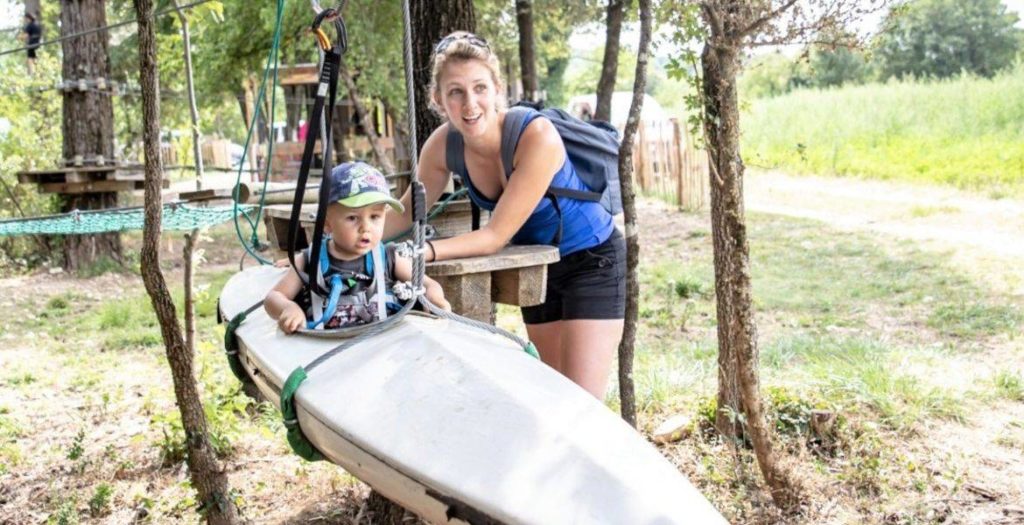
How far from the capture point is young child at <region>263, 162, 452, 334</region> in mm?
2637

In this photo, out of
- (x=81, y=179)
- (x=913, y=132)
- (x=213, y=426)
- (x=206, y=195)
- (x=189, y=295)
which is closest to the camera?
(x=213, y=426)

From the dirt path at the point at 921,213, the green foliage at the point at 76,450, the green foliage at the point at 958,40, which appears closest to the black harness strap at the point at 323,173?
the green foliage at the point at 76,450

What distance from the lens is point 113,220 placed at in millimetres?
6238

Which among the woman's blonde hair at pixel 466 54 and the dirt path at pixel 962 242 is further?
the dirt path at pixel 962 242

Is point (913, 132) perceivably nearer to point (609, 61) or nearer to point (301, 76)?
point (301, 76)

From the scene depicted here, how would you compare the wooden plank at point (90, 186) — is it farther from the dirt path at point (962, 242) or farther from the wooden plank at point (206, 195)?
the dirt path at point (962, 242)

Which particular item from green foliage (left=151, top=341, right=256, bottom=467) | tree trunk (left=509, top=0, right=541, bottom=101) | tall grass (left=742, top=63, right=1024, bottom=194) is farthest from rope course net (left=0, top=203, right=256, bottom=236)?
tall grass (left=742, top=63, right=1024, bottom=194)

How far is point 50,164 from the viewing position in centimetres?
1181

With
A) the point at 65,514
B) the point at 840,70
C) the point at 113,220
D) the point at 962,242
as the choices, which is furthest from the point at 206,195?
the point at 840,70

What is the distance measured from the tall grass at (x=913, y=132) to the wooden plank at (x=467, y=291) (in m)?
10.4

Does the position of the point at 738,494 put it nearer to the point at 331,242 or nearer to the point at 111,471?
the point at 331,242

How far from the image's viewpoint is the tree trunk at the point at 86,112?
969 centimetres

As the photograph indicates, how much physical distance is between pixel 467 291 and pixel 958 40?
3537 cm

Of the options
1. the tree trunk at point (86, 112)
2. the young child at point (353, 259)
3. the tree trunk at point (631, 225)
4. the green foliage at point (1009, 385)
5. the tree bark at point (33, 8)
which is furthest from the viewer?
the tree bark at point (33, 8)
